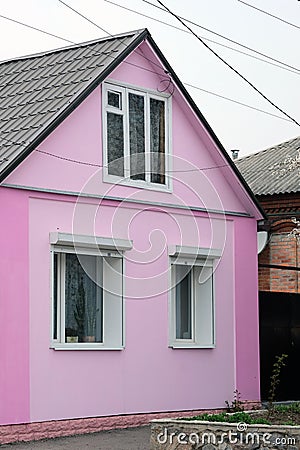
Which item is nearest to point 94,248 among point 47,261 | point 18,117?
point 47,261

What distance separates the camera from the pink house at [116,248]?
1455 centimetres

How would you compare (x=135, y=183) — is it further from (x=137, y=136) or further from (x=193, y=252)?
(x=193, y=252)

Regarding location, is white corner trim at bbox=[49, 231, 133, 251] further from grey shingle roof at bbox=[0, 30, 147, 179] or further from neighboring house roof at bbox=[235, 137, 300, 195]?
neighboring house roof at bbox=[235, 137, 300, 195]

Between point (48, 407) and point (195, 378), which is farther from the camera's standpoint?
point (195, 378)

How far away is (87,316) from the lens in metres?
15.8

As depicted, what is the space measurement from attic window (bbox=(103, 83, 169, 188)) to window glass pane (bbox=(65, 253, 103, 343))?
132cm

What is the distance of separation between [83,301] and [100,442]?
2.21 meters

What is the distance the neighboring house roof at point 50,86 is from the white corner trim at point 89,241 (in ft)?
4.19

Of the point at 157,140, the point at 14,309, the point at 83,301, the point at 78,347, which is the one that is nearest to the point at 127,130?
the point at 157,140

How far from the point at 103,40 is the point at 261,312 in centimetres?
537

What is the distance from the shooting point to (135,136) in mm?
16609

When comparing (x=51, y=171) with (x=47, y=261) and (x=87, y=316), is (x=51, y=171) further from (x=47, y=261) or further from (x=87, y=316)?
(x=87, y=316)

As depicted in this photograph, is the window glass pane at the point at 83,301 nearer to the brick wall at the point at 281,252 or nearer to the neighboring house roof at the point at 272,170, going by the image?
the neighboring house roof at the point at 272,170

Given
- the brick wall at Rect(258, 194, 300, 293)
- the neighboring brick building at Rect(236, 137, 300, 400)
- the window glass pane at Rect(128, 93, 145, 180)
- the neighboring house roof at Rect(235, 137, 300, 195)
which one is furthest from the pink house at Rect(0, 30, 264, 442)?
the brick wall at Rect(258, 194, 300, 293)
